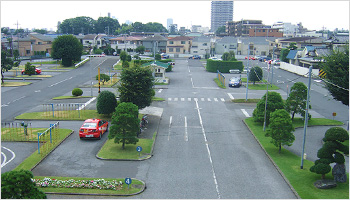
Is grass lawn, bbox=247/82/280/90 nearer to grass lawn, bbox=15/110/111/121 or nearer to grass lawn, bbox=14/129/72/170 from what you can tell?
grass lawn, bbox=15/110/111/121

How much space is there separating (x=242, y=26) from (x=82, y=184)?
157 metres

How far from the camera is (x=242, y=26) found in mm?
166500

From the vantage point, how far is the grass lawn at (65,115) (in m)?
33.6

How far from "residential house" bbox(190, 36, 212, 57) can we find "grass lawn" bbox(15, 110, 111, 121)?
278 ft

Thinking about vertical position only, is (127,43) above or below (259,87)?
above

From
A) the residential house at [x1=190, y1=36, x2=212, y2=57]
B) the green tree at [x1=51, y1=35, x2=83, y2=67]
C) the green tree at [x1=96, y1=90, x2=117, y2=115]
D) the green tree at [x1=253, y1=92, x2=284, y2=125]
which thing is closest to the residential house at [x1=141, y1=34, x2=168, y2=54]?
the residential house at [x1=190, y1=36, x2=212, y2=57]

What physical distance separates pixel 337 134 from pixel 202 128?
13825mm

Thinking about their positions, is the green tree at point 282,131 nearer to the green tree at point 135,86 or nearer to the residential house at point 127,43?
the green tree at point 135,86

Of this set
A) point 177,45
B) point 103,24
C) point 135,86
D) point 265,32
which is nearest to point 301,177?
point 135,86

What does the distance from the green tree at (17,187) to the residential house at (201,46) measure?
106781mm

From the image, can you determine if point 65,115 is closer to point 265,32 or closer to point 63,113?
point 63,113

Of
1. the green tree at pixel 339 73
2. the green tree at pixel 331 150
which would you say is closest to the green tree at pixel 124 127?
the green tree at pixel 331 150

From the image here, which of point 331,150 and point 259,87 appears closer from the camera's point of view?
point 331,150

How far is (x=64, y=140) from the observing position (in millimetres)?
27125
